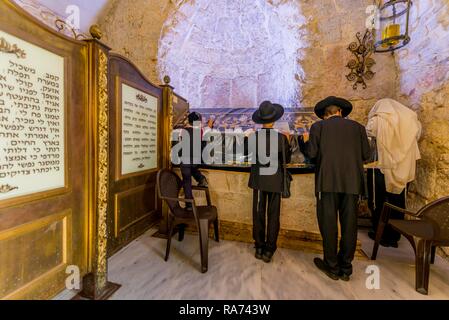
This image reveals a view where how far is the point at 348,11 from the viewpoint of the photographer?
3291 millimetres

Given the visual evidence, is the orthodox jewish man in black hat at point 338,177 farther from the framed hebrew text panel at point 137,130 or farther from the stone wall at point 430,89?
the framed hebrew text panel at point 137,130

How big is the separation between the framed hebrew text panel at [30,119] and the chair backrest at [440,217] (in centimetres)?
297

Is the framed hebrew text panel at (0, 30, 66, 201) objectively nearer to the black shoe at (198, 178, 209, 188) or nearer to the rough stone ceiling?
the black shoe at (198, 178, 209, 188)

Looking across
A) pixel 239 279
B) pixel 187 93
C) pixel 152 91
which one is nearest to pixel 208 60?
pixel 187 93

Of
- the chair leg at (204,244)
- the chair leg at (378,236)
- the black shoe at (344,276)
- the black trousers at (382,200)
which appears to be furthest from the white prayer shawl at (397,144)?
the chair leg at (204,244)

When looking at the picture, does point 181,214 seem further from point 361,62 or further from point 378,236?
point 361,62

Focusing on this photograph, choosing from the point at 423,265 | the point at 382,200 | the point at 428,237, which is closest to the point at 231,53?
the point at 382,200

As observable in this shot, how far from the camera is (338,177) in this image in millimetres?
2012

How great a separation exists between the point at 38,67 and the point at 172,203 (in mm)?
1581

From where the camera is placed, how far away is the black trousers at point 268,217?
2.27 metres

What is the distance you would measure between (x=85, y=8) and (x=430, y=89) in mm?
5482

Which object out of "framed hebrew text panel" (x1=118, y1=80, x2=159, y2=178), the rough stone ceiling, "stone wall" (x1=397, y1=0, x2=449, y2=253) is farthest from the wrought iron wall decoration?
the rough stone ceiling
